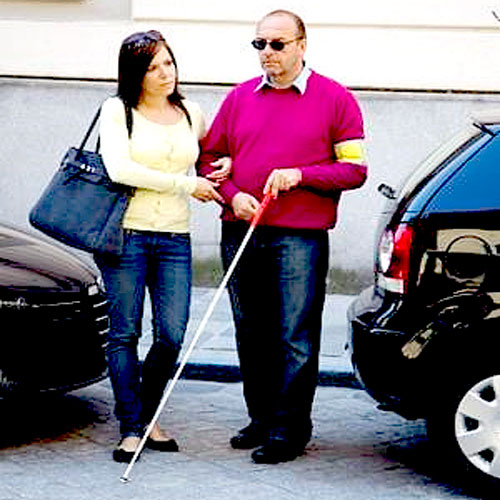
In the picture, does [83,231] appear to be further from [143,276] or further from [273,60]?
[273,60]

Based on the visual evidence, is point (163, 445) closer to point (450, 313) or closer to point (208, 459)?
point (208, 459)

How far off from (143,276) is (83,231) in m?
0.33

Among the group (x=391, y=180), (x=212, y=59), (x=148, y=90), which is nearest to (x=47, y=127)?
(x=212, y=59)

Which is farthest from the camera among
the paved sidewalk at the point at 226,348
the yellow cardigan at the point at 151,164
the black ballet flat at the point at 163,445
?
the paved sidewalk at the point at 226,348

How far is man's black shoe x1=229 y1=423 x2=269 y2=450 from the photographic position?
6703 mm

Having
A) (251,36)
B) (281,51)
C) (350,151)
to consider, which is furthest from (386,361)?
(251,36)

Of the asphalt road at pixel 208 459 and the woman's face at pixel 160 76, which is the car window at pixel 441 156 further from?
the asphalt road at pixel 208 459

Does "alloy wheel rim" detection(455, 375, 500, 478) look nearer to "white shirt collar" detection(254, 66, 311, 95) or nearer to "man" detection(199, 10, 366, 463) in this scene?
"man" detection(199, 10, 366, 463)

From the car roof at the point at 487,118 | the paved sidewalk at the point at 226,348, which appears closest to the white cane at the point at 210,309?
the car roof at the point at 487,118

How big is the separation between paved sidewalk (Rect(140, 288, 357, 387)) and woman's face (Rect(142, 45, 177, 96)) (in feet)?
7.97

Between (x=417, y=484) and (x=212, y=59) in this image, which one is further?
(x=212, y=59)

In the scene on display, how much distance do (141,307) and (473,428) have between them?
1.51 m

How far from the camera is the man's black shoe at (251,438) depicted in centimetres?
670

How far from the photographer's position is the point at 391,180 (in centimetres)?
1100
